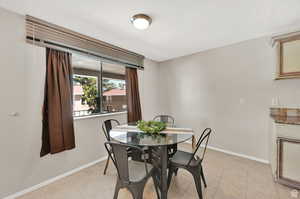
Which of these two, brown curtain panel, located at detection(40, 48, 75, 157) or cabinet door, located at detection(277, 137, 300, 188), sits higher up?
brown curtain panel, located at detection(40, 48, 75, 157)

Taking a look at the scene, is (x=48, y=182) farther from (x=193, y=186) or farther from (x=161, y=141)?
(x=193, y=186)

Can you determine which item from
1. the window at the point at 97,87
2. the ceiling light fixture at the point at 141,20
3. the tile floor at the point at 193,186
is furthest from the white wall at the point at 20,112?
the ceiling light fixture at the point at 141,20

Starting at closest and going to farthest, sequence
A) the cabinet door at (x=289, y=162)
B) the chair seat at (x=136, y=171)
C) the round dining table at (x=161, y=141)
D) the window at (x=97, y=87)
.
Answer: the chair seat at (x=136, y=171) → the round dining table at (x=161, y=141) → the cabinet door at (x=289, y=162) → the window at (x=97, y=87)

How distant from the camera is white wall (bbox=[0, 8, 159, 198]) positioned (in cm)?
180

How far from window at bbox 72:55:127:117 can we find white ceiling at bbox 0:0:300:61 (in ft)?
2.12

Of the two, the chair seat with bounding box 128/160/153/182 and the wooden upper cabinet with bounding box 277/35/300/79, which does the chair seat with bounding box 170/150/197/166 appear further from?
the wooden upper cabinet with bounding box 277/35/300/79

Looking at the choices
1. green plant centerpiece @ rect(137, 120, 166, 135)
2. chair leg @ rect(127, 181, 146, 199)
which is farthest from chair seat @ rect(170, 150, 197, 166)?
chair leg @ rect(127, 181, 146, 199)

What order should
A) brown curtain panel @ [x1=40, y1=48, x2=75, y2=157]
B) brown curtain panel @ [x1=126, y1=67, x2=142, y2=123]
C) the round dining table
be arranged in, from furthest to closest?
brown curtain panel @ [x1=126, y1=67, x2=142, y2=123] → brown curtain panel @ [x1=40, y1=48, x2=75, y2=157] → the round dining table

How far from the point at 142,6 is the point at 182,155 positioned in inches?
79.4

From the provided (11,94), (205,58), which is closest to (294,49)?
(205,58)

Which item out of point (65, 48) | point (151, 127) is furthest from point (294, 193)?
point (65, 48)

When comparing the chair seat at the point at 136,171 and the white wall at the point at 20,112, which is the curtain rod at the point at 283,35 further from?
the white wall at the point at 20,112

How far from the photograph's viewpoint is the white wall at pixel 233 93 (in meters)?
2.65

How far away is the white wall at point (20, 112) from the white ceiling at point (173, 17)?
443mm
